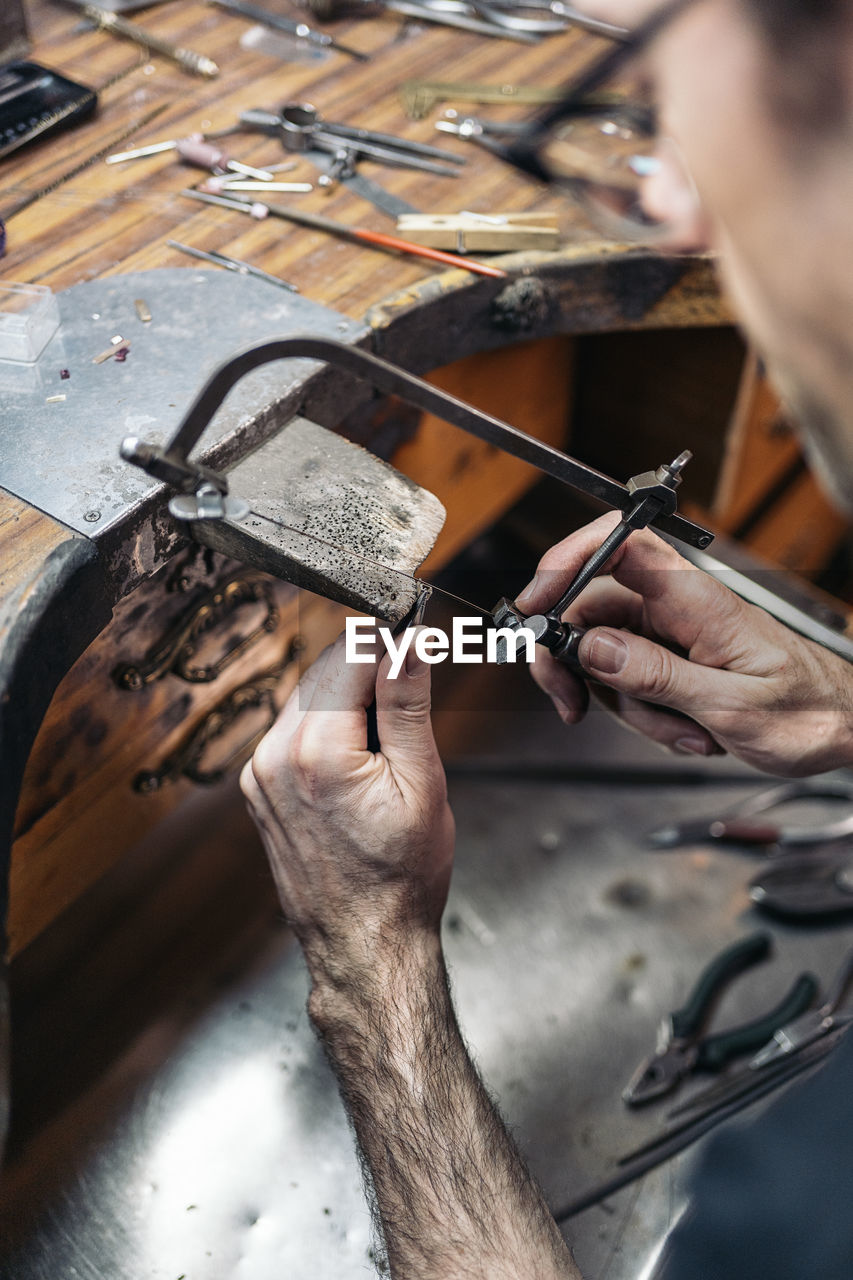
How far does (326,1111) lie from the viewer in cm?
88

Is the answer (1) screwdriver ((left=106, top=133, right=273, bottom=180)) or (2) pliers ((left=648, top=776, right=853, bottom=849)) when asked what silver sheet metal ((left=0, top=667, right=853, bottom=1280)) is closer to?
(2) pliers ((left=648, top=776, right=853, bottom=849))

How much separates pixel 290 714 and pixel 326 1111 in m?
0.38

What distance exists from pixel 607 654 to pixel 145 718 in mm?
486

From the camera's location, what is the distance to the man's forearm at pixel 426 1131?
0.66 metres

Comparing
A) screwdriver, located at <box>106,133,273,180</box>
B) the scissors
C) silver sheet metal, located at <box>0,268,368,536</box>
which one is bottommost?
silver sheet metal, located at <box>0,268,368,536</box>

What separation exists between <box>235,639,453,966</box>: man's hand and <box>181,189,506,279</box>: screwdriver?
47 cm

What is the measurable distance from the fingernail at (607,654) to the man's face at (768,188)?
31 centimetres

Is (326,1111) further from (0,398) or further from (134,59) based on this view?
(134,59)

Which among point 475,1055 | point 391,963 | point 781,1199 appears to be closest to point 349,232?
point 391,963

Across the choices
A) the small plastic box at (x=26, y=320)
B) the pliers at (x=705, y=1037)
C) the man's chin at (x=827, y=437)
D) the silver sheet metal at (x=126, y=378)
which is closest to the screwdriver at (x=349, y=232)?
the silver sheet metal at (x=126, y=378)

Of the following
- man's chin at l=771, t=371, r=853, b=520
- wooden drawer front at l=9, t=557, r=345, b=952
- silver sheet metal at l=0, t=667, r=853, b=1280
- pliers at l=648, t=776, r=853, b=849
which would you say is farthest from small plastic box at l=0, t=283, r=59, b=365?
pliers at l=648, t=776, r=853, b=849

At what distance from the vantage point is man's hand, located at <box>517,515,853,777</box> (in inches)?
31.4

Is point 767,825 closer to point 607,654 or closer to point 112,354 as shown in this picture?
point 607,654

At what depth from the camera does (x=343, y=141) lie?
1.15 m
